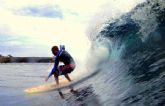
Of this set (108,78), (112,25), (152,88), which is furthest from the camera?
(112,25)

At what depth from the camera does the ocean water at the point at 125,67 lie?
9602mm

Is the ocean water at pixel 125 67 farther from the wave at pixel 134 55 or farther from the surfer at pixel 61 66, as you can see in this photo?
the surfer at pixel 61 66

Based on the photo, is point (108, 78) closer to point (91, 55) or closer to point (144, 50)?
point (144, 50)

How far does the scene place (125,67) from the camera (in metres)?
13.0

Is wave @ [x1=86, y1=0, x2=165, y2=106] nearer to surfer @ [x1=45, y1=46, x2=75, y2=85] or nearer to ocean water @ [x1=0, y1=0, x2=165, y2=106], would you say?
ocean water @ [x1=0, y1=0, x2=165, y2=106]

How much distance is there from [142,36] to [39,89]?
199 inches

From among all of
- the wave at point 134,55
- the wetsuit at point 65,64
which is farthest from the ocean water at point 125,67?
the wetsuit at point 65,64

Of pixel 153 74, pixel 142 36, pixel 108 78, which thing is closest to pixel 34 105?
pixel 108 78

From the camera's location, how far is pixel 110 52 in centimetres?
1714

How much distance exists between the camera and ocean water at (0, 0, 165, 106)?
378 inches

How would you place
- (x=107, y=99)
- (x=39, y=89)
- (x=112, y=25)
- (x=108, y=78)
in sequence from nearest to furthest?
(x=107, y=99) → (x=108, y=78) → (x=39, y=89) → (x=112, y=25)

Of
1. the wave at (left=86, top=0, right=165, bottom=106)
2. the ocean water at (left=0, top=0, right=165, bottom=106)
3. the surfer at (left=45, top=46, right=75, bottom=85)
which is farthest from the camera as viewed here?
the surfer at (left=45, top=46, right=75, bottom=85)

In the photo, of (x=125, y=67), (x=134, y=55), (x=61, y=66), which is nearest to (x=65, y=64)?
(x=61, y=66)

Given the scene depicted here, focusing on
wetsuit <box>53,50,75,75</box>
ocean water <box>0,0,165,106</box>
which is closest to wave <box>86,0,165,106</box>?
ocean water <box>0,0,165,106</box>
